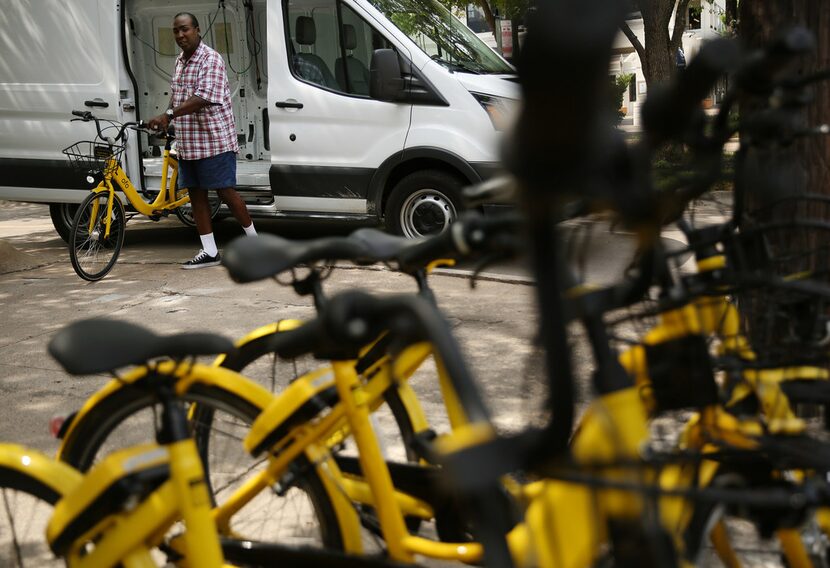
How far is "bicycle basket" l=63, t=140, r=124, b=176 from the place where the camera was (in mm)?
8094

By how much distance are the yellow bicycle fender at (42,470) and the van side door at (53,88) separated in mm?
6769

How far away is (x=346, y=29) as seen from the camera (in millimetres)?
8000

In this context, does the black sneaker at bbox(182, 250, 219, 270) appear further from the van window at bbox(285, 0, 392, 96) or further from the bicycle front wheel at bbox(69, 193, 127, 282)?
the van window at bbox(285, 0, 392, 96)

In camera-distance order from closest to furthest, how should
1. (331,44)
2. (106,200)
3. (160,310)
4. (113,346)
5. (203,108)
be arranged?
(113,346)
(160,310)
(203,108)
(106,200)
(331,44)

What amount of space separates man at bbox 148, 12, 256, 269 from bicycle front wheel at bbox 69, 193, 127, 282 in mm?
651

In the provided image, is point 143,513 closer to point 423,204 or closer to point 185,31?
point 423,204

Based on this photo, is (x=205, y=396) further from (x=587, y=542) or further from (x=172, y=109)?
(x=172, y=109)

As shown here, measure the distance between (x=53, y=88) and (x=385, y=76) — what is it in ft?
10.7

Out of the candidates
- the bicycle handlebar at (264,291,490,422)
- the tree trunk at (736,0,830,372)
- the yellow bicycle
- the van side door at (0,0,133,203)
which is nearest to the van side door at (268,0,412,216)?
the yellow bicycle

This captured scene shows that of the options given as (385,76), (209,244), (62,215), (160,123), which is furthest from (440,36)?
(62,215)

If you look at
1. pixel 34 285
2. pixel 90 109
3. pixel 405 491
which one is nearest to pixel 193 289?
pixel 34 285

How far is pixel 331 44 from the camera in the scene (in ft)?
26.9

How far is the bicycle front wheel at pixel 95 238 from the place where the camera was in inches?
302

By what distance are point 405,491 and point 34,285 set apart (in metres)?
5.62
